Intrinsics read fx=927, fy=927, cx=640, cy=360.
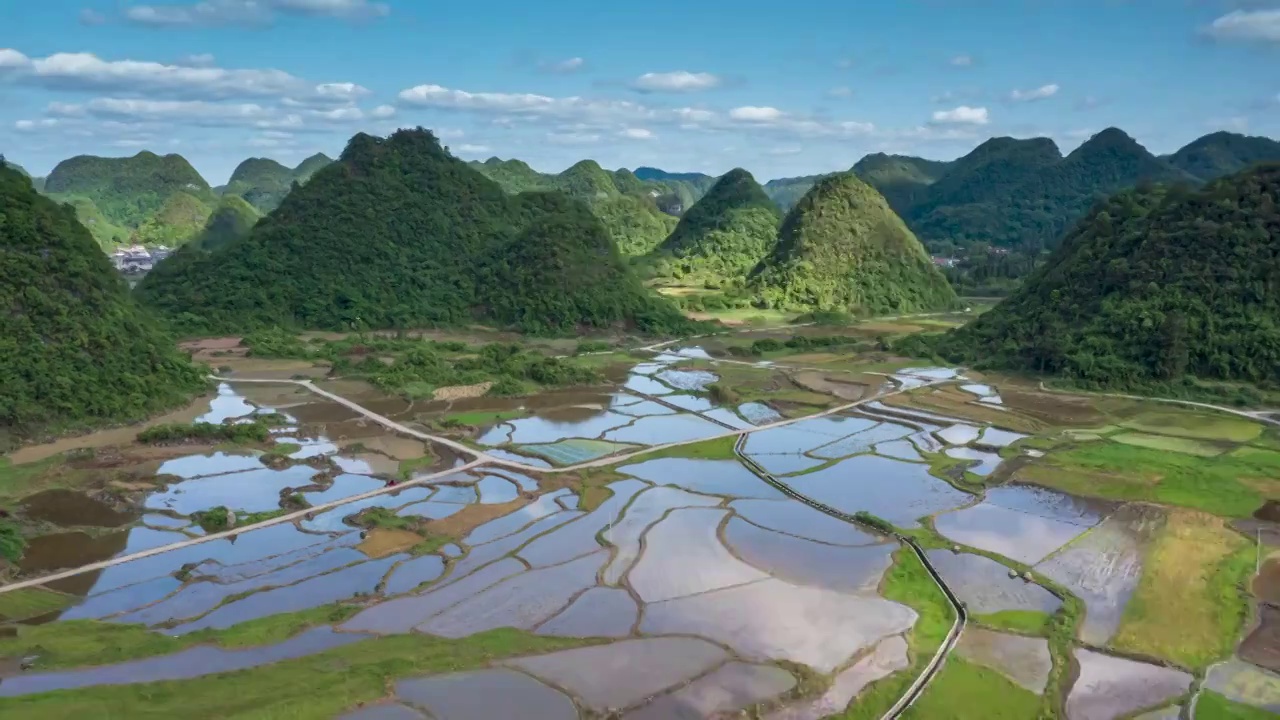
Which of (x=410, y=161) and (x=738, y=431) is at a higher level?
(x=410, y=161)

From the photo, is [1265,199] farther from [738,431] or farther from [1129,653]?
[1129,653]

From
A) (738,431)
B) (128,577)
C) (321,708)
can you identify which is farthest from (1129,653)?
(128,577)

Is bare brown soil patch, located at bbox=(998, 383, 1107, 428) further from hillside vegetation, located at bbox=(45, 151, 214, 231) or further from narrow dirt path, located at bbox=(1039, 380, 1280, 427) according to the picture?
hillside vegetation, located at bbox=(45, 151, 214, 231)

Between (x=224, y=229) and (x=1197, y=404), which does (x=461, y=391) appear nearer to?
(x=1197, y=404)

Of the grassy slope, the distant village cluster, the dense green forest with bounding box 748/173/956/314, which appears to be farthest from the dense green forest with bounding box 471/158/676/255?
the grassy slope

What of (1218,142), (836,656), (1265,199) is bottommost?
(836,656)

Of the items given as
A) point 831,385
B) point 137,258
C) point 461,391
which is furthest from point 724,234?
point 137,258

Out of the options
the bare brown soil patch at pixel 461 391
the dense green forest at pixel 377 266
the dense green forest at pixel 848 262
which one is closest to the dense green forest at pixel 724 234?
the dense green forest at pixel 848 262
